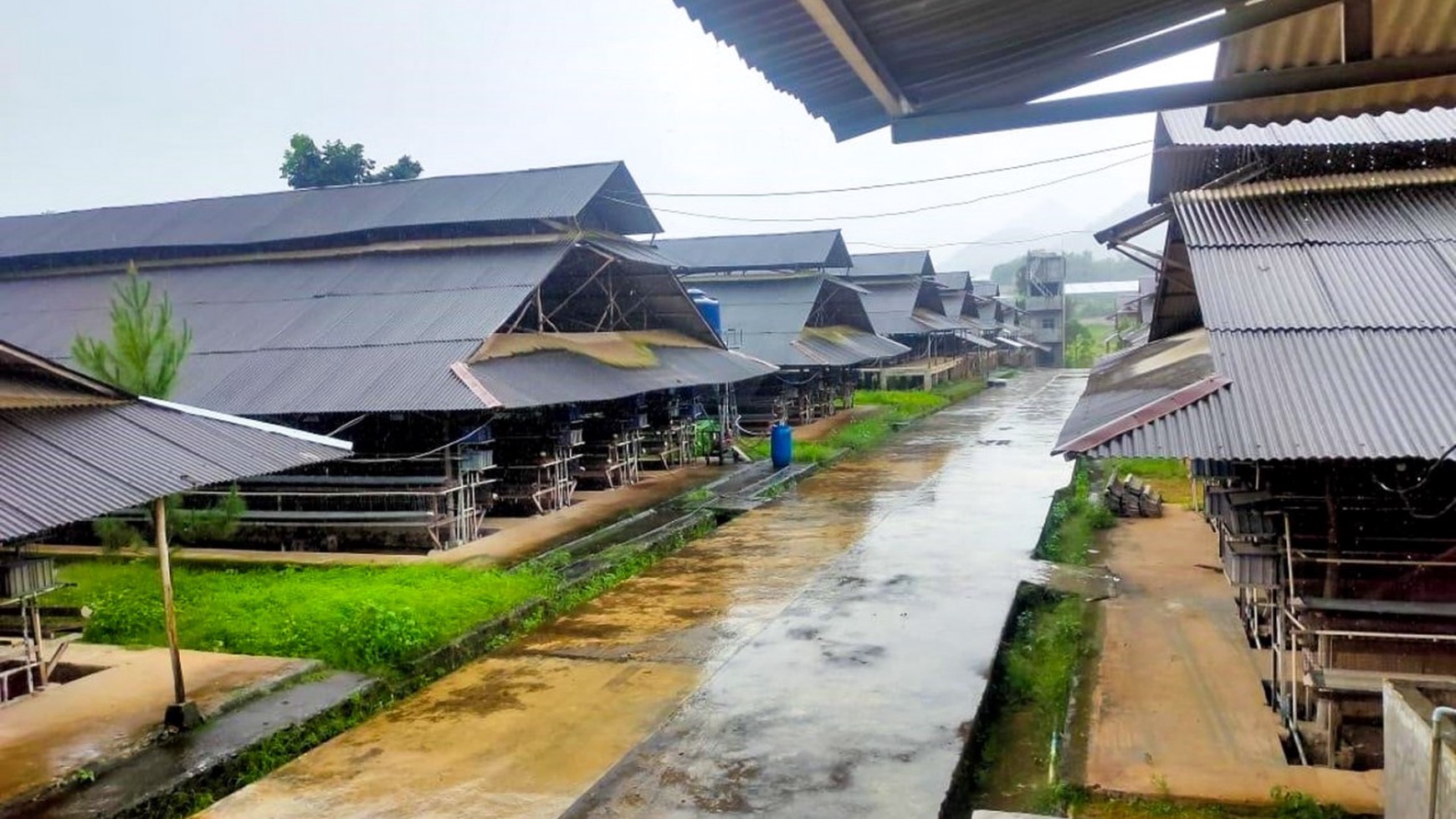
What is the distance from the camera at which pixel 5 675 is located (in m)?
8.30

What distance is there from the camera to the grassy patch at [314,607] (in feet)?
31.8

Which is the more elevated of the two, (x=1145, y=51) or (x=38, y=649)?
(x=1145, y=51)

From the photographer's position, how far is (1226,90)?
3.38m

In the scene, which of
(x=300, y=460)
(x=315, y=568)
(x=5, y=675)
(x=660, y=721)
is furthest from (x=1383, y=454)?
(x=315, y=568)

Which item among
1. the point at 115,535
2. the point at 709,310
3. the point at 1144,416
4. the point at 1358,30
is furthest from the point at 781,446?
the point at 1358,30

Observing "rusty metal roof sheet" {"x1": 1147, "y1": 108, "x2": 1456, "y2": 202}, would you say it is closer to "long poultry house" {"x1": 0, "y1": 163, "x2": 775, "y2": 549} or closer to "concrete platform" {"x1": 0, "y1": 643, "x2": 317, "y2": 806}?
"long poultry house" {"x1": 0, "y1": 163, "x2": 775, "y2": 549}

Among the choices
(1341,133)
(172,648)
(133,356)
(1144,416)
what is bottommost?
(172,648)

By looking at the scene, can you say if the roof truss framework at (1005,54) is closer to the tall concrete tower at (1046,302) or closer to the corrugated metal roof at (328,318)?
the corrugated metal roof at (328,318)

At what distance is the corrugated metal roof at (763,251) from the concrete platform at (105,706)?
880 inches

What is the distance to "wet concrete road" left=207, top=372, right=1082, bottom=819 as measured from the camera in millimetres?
6551

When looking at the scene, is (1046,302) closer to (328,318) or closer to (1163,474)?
(1163,474)

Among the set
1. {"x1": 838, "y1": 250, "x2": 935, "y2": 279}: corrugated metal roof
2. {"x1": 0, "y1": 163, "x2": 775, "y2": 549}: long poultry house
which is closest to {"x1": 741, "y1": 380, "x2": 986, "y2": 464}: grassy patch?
{"x1": 0, "y1": 163, "x2": 775, "y2": 549}: long poultry house

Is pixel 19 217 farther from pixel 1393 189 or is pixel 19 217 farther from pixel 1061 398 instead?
pixel 1061 398

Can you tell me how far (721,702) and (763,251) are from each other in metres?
25.6
